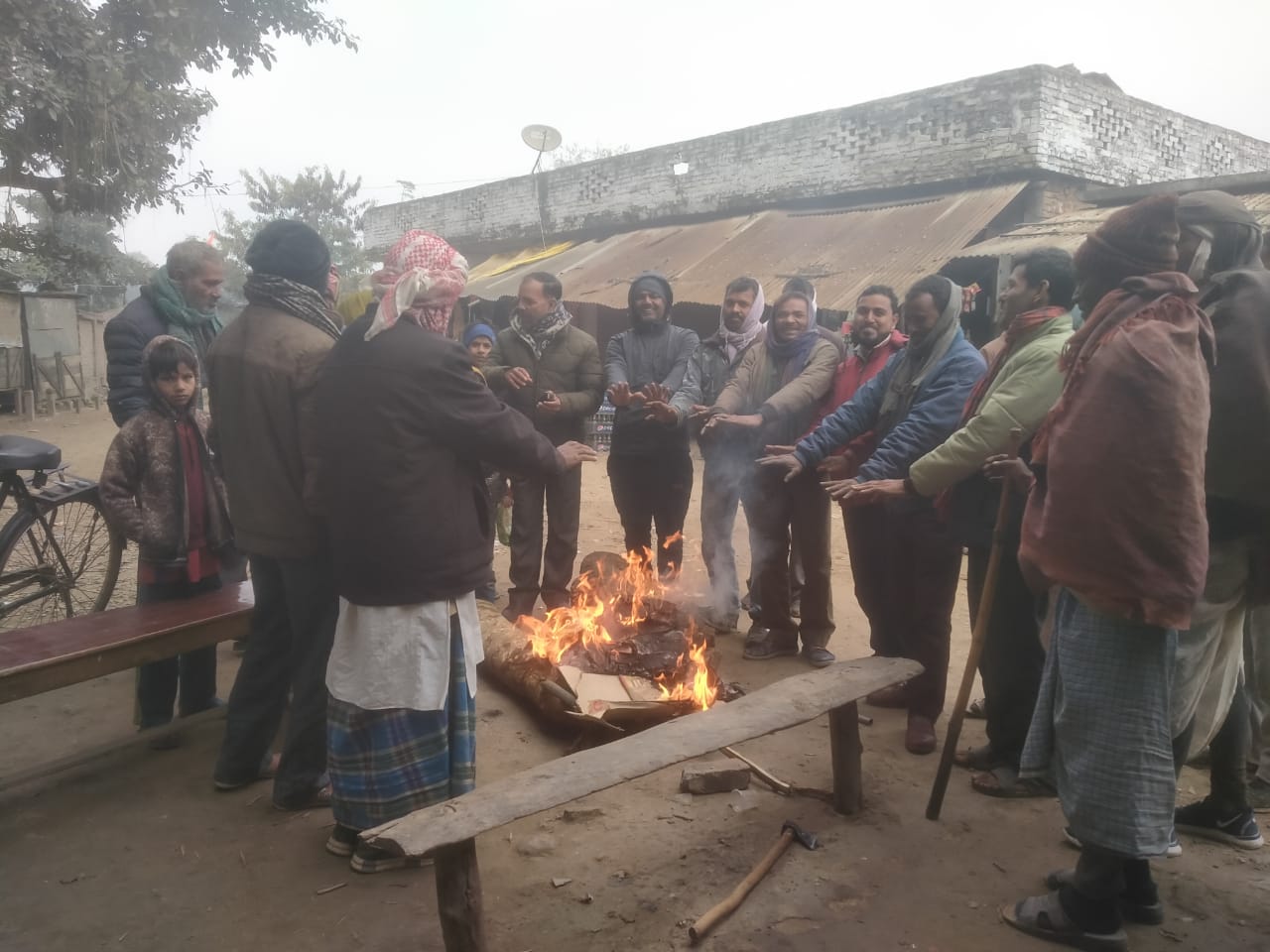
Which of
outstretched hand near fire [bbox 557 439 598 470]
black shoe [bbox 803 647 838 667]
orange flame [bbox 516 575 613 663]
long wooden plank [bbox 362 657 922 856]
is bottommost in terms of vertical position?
black shoe [bbox 803 647 838 667]

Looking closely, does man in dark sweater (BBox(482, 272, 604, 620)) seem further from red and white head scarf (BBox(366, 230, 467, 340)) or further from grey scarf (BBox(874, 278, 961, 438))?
red and white head scarf (BBox(366, 230, 467, 340))

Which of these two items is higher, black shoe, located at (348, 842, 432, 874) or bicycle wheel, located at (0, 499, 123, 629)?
bicycle wheel, located at (0, 499, 123, 629)

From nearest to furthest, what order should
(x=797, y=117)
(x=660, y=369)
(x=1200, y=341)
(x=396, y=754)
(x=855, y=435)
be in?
(x=1200, y=341)
(x=396, y=754)
(x=855, y=435)
(x=660, y=369)
(x=797, y=117)

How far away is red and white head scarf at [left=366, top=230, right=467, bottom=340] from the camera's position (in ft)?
9.08

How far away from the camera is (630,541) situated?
18.9ft

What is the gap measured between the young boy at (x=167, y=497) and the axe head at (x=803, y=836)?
9.50 feet

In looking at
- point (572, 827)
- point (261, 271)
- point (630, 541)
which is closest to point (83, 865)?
point (572, 827)

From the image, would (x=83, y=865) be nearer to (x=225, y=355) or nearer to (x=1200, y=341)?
(x=225, y=355)

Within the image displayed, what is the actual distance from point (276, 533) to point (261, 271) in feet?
3.40

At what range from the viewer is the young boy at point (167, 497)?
369 centimetres

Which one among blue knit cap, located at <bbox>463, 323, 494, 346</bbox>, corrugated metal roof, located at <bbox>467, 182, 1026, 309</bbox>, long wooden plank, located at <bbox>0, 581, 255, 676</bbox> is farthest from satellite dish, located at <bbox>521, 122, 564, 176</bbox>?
long wooden plank, located at <bbox>0, 581, 255, 676</bbox>

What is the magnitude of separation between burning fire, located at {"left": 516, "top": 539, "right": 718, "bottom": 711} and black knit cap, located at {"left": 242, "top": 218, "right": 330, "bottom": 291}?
7.40 feet

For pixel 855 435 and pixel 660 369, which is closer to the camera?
pixel 855 435

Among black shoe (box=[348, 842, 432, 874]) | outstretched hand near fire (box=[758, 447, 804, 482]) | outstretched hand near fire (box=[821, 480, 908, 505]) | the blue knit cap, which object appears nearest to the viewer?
black shoe (box=[348, 842, 432, 874])
